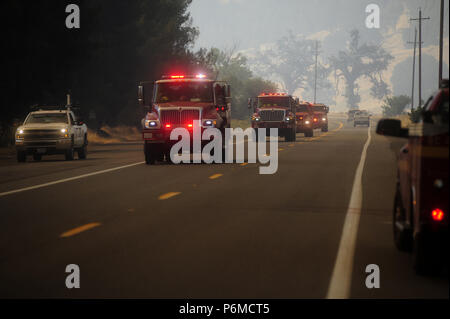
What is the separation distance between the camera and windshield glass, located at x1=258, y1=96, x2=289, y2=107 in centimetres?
4975

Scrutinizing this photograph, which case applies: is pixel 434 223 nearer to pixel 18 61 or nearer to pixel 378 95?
pixel 18 61

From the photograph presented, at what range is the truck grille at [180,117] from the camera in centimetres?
2864

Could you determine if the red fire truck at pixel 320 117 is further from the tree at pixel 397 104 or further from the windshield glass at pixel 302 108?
the tree at pixel 397 104

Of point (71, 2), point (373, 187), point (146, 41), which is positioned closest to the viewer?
point (373, 187)

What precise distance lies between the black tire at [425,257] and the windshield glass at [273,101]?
40.6m

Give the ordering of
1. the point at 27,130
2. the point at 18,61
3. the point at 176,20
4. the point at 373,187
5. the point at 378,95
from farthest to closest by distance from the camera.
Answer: the point at 378,95, the point at 176,20, the point at 18,61, the point at 27,130, the point at 373,187

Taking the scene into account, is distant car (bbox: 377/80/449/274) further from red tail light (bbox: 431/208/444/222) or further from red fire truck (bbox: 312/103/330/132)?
red fire truck (bbox: 312/103/330/132)

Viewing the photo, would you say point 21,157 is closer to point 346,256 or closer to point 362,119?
point 346,256

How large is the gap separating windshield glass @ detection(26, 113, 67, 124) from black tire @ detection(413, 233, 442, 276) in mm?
25057

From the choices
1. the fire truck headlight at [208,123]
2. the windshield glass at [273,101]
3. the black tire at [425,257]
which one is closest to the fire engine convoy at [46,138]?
the fire truck headlight at [208,123]

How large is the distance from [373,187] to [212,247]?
9431 millimetres

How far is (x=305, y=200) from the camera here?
55.5ft

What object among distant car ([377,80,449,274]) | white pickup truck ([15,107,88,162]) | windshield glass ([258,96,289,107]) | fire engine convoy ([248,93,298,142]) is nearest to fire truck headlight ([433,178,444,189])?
distant car ([377,80,449,274])

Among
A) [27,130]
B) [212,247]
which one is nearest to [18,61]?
[27,130]
